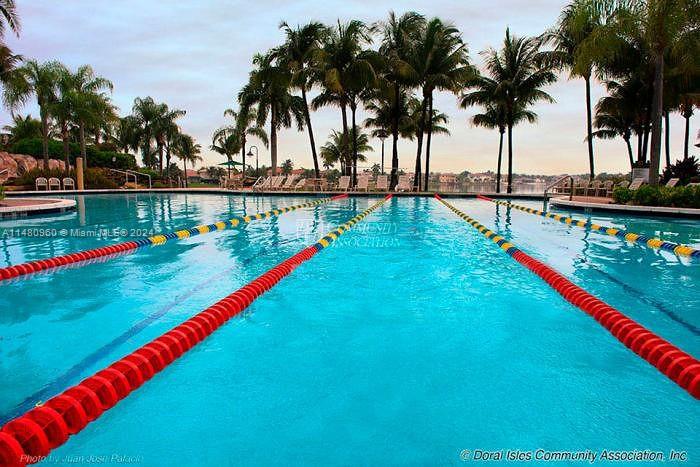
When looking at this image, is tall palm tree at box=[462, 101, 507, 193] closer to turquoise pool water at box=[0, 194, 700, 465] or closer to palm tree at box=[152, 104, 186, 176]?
turquoise pool water at box=[0, 194, 700, 465]

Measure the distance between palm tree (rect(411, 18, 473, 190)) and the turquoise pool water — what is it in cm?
2293

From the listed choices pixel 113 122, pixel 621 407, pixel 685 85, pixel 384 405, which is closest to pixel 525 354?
pixel 621 407

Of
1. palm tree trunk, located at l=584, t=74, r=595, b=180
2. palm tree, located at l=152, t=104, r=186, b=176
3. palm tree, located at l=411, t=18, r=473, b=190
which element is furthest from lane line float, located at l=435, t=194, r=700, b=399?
palm tree, located at l=152, t=104, r=186, b=176

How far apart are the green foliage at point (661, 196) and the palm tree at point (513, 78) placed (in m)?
14.2

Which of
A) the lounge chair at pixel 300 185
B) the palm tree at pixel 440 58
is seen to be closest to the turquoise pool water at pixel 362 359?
the lounge chair at pixel 300 185

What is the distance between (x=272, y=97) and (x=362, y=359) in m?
30.5

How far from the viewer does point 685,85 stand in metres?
25.3

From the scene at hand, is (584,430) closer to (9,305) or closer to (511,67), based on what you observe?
(9,305)

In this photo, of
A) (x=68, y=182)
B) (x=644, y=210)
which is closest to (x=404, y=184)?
(x=644, y=210)

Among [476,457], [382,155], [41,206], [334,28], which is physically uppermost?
[334,28]

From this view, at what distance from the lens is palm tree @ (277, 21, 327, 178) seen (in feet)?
92.2

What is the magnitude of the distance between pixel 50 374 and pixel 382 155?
181 feet

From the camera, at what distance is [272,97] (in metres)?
31.5

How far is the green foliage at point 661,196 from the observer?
13.7 metres
